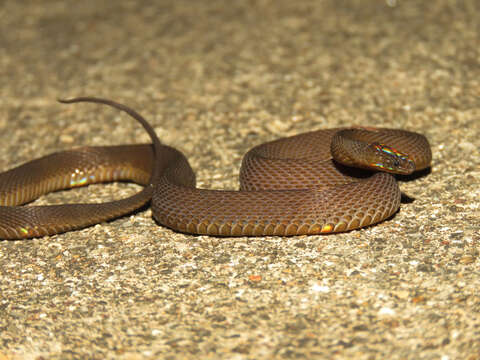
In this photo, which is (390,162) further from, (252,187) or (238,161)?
(238,161)

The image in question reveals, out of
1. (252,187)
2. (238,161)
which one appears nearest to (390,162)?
(252,187)

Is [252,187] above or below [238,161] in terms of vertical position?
above

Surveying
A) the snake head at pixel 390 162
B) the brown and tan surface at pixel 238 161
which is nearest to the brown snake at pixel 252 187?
the snake head at pixel 390 162

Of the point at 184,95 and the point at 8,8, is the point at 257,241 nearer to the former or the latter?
the point at 184,95

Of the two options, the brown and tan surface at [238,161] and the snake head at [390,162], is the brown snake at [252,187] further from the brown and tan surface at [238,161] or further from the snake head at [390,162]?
the brown and tan surface at [238,161]

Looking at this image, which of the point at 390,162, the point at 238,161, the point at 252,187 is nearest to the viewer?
the point at 390,162

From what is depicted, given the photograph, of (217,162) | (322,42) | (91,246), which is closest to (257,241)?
(91,246)
